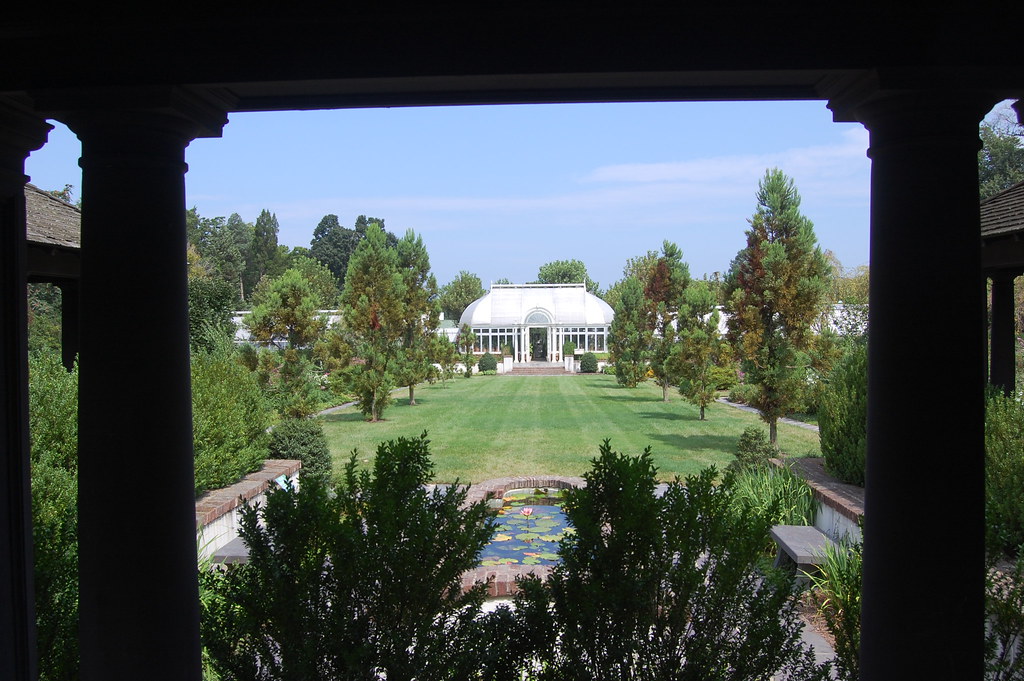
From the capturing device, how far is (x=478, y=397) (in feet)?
75.9

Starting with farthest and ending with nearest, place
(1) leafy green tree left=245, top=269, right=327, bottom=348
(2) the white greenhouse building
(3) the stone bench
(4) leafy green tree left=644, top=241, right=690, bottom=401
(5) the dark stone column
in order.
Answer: (2) the white greenhouse building
(4) leafy green tree left=644, top=241, right=690, bottom=401
(1) leafy green tree left=245, top=269, right=327, bottom=348
(5) the dark stone column
(3) the stone bench

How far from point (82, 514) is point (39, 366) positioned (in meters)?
5.70

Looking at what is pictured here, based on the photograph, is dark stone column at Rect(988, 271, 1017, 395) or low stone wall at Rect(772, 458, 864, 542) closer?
low stone wall at Rect(772, 458, 864, 542)

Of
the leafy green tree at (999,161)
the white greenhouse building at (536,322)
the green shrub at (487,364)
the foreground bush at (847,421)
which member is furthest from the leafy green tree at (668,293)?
the white greenhouse building at (536,322)

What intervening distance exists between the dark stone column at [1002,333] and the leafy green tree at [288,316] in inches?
477

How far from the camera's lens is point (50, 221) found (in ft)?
24.6

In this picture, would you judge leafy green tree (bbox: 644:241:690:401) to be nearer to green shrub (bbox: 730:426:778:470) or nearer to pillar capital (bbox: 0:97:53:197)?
green shrub (bbox: 730:426:778:470)

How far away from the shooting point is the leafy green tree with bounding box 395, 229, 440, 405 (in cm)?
1986

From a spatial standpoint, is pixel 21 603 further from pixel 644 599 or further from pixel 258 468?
pixel 258 468

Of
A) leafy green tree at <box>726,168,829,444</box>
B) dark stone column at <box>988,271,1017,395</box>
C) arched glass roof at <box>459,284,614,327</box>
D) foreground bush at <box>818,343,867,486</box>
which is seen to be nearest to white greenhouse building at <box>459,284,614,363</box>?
arched glass roof at <box>459,284,614,327</box>

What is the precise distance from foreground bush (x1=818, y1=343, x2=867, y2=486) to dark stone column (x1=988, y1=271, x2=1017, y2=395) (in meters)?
1.45

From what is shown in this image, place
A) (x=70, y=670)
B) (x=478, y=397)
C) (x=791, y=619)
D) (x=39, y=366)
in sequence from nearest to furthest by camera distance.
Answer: (x=791, y=619) < (x=70, y=670) < (x=39, y=366) < (x=478, y=397)

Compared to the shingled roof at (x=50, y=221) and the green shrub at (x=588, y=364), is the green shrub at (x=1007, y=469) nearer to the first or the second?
the shingled roof at (x=50, y=221)

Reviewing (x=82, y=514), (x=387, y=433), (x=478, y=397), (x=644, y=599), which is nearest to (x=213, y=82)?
(x=82, y=514)
